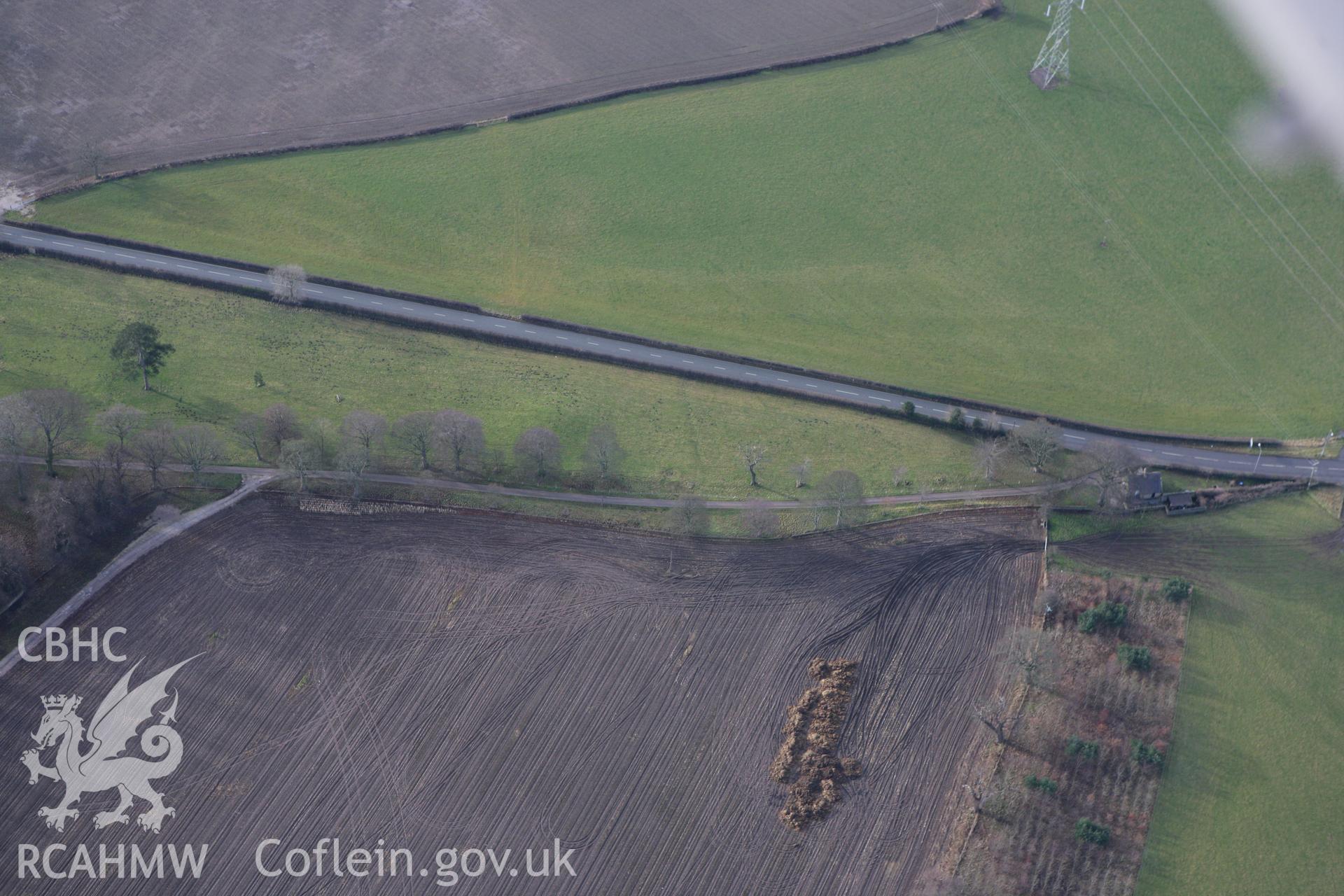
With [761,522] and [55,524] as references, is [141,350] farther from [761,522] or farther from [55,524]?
[761,522]

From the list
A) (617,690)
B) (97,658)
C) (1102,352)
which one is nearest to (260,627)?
(97,658)

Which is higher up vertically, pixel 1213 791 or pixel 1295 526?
pixel 1295 526

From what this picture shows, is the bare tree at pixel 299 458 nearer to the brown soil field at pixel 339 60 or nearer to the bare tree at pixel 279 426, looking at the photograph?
the bare tree at pixel 279 426

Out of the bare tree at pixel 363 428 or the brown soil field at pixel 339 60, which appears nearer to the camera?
the bare tree at pixel 363 428

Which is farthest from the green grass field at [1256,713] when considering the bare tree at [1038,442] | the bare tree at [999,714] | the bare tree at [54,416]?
the bare tree at [54,416]

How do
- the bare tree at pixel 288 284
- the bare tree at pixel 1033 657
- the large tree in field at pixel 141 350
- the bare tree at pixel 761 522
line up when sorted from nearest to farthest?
the bare tree at pixel 1033 657
the bare tree at pixel 761 522
the large tree in field at pixel 141 350
the bare tree at pixel 288 284

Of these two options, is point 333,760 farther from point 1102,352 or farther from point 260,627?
point 1102,352
